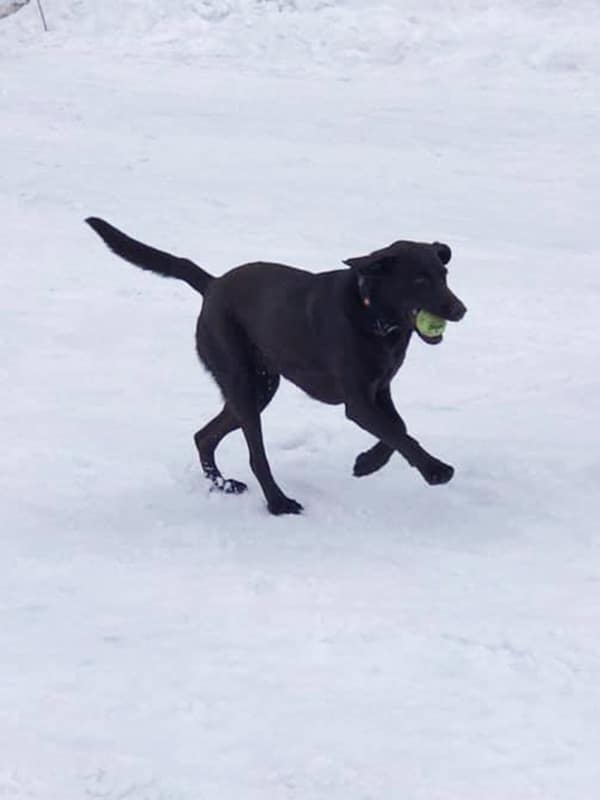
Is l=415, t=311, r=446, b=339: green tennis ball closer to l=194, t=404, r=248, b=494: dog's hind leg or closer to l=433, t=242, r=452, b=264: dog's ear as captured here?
l=433, t=242, r=452, b=264: dog's ear

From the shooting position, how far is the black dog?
17.6ft

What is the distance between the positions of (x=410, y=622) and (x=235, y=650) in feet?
1.92

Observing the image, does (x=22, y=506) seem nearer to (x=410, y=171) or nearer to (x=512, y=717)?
(x=512, y=717)

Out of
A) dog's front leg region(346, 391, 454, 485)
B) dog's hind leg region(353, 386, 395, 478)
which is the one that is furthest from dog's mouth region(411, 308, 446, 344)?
dog's hind leg region(353, 386, 395, 478)

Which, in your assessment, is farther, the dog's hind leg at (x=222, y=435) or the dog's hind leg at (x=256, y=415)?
the dog's hind leg at (x=222, y=435)

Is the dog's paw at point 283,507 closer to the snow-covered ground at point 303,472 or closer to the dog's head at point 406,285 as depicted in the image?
the snow-covered ground at point 303,472

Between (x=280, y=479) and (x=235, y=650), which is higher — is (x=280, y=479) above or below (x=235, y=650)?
below

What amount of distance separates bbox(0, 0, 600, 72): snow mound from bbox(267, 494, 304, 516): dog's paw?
9962 millimetres

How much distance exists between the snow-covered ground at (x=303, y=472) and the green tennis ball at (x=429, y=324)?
30.9 inches

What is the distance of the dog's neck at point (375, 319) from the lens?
5426 mm

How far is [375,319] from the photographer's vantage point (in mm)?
5469

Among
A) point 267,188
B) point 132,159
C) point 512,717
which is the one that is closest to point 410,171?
point 267,188

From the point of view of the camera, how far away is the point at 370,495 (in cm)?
592

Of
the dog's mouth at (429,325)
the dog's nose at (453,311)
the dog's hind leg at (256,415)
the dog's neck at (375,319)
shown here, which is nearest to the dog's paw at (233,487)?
the dog's hind leg at (256,415)
